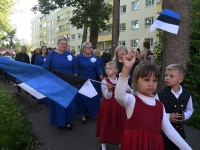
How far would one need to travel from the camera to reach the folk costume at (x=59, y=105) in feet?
19.0

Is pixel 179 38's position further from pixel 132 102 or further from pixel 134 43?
pixel 134 43

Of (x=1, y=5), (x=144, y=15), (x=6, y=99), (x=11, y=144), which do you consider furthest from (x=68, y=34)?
(x=11, y=144)

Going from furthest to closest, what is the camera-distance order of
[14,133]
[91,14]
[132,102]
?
[91,14] < [14,133] < [132,102]

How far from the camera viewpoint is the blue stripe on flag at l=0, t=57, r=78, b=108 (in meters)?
4.70

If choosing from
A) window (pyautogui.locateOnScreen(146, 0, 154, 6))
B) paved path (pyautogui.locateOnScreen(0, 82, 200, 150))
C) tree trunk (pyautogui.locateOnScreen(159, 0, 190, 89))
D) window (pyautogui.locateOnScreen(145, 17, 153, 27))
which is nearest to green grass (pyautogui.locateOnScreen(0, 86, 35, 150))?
paved path (pyautogui.locateOnScreen(0, 82, 200, 150))

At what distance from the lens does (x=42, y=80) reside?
16.0 ft

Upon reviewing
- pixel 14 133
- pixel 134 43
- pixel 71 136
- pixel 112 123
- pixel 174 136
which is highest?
pixel 134 43

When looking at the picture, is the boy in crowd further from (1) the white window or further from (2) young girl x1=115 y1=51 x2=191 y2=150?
(1) the white window

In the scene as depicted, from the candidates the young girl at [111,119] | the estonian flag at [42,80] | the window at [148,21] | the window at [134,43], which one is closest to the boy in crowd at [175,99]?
the young girl at [111,119]

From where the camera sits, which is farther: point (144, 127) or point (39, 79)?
point (39, 79)

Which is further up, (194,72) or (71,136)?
(194,72)

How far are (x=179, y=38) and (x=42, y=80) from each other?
3.86 m

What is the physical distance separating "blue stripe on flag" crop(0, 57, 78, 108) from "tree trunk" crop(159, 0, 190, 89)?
3244 mm

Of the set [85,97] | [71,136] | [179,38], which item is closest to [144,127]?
[71,136]
